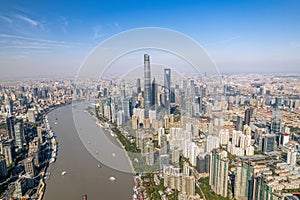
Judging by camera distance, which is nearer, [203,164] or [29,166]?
[203,164]

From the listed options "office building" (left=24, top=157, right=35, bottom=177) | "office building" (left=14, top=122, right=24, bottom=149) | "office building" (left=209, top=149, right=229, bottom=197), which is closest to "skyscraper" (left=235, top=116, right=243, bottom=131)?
"office building" (left=209, top=149, right=229, bottom=197)

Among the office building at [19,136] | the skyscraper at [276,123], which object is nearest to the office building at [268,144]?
the skyscraper at [276,123]

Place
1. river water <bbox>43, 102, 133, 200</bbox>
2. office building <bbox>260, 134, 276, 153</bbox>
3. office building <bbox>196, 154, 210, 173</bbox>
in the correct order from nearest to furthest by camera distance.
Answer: river water <bbox>43, 102, 133, 200</bbox> → office building <bbox>196, 154, 210, 173</bbox> → office building <bbox>260, 134, 276, 153</bbox>

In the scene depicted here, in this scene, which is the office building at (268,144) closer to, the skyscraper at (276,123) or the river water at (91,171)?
the skyscraper at (276,123)

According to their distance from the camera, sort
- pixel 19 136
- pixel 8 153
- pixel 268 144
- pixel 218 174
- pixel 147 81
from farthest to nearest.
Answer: pixel 19 136, pixel 268 144, pixel 8 153, pixel 218 174, pixel 147 81

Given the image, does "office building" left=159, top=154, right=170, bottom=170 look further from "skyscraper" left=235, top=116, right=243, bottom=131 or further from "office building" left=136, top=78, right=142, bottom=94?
"skyscraper" left=235, top=116, right=243, bottom=131

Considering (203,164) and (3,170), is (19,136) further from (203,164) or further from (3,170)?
(203,164)

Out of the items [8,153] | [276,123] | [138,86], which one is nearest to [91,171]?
[138,86]

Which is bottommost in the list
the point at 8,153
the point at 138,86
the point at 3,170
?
the point at 3,170
